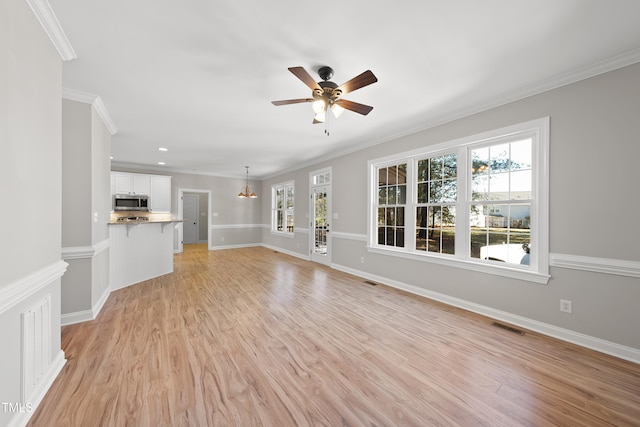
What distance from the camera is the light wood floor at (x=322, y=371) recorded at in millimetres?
1528

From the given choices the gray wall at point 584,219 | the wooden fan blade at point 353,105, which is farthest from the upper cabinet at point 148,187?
the gray wall at point 584,219

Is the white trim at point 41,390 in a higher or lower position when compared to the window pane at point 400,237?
lower

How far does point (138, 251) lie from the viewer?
4363mm

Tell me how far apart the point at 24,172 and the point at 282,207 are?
21.6 ft

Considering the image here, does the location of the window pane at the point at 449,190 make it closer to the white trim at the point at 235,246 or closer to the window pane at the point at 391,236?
the window pane at the point at 391,236

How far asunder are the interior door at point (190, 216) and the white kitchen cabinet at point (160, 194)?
3060 mm

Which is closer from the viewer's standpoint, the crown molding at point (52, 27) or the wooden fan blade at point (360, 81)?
the crown molding at point (52, 27)

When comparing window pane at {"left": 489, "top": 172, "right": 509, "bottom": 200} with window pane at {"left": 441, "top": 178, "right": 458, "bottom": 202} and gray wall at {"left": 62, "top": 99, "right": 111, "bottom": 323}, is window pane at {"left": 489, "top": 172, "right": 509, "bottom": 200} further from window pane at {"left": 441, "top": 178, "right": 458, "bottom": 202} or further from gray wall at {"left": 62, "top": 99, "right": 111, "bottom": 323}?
gray wall at {"left": 62, "top": 99, "right": 111, "bottom": 323}

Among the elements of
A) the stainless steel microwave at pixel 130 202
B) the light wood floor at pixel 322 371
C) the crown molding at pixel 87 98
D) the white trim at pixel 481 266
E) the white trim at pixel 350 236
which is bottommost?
the light wood floor at pixel 322 371

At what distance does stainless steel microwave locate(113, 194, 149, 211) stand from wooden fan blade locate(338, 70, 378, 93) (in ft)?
21.4

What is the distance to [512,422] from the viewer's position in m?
1.49

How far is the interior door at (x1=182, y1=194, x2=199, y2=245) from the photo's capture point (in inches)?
387

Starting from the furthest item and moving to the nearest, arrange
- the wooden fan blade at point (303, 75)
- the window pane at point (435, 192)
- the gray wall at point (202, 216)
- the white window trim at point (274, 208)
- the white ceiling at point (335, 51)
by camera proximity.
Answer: the gray wall at point (202, 216) < the white window trim at point (274, 208) < the window pane at point (435, 192) < the wooden fan blade at point (303, 75) < the white ceiling at point (335, 51)

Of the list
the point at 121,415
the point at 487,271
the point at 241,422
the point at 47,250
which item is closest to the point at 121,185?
the point at 47,250
